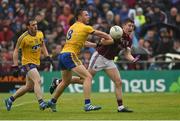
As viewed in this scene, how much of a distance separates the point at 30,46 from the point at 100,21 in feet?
40.2

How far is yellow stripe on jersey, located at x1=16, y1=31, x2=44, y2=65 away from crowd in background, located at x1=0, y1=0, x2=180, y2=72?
9.77 meters

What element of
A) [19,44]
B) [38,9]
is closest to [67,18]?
[38,9]

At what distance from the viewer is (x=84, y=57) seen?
96.7 ft

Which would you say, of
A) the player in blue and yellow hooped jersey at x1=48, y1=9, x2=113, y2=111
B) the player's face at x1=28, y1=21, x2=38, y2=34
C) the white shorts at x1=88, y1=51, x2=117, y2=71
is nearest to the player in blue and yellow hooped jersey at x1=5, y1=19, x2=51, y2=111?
the player's face at x1=28, y1=21, x2=38, y2=34

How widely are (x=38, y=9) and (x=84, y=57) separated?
5.51 meters

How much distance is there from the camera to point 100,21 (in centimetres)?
3131

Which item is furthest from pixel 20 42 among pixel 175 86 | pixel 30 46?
pixel 175 86

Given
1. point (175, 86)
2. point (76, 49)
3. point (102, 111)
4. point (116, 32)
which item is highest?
point (116, 32)

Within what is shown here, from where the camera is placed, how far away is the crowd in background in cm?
2995

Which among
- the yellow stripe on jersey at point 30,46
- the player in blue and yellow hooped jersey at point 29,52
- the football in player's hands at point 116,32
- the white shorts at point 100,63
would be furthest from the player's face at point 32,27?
the football in player's hands at point 116,32

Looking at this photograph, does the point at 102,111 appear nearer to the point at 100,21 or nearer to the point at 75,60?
the point at 75,60

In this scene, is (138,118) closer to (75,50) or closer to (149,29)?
(75,50)

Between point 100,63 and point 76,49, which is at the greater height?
point 76,49

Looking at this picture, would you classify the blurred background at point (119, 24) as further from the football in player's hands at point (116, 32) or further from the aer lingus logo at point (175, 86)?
the football in player's hands at point (116, 32)
